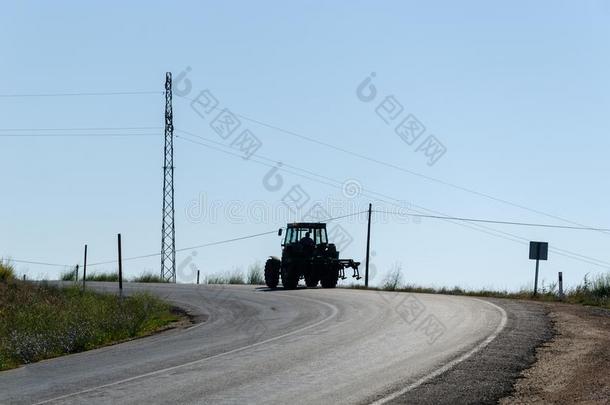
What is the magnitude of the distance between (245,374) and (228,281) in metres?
36.0

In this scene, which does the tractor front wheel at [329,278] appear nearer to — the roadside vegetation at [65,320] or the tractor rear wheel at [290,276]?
the tractor rear wheel at [290,276]

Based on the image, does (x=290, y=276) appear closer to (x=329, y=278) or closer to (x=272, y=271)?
(x=272, y=271)

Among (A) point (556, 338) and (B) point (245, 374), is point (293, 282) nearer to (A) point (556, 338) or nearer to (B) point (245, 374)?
(A) point (556, 338)

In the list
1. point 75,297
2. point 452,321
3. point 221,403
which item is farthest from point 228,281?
point 221,403

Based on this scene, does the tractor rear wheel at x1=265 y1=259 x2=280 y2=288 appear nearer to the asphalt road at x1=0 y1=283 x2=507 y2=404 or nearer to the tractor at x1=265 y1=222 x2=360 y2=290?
the tractor at x1=265 y1=222 x2=360 y2=290

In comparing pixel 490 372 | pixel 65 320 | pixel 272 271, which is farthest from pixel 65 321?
pixel 272 271

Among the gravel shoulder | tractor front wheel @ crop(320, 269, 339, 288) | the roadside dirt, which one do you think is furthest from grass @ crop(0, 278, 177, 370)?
tractor front wheel @ crop(320, 269, 339, 288)

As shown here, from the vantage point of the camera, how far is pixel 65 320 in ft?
76.0

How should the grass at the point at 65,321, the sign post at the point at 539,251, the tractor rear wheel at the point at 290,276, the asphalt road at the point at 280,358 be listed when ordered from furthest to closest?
→ the tractor rear wheel at the point at 290,276 → the sign post at the point at 539,251 → the grass at the point at 65,321 → the asphalt road at the point at 280,358

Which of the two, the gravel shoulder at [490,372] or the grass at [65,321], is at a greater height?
the gravel shoulder at [490,372]

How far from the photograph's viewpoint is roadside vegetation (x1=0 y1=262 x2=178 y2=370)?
63.7ft

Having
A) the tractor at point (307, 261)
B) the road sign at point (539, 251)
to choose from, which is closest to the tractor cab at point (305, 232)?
the tractor at point (307, 261)

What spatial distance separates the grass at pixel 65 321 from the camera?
1939cm

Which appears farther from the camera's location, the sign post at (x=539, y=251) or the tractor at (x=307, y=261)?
the tractor at (x=307, y=261)
